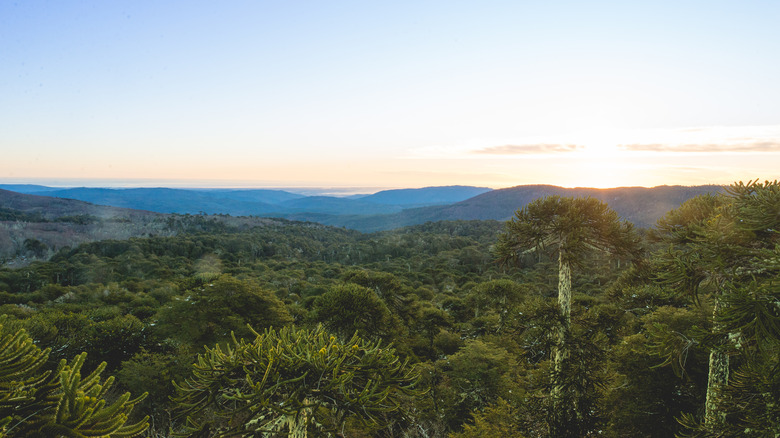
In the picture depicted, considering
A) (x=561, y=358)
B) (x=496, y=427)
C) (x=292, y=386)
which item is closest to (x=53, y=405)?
(x=292, y=386)

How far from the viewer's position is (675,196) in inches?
7156

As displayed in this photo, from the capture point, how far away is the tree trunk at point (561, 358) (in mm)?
8828

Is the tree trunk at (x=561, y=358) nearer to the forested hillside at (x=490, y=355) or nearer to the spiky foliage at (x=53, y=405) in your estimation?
the forested hillside at (x=490, y=355)

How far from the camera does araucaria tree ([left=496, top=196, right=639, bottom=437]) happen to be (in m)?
8.84

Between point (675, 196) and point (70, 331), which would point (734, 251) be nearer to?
point (70, 331)

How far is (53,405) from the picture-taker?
276 cm

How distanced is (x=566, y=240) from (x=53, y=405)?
971 cm

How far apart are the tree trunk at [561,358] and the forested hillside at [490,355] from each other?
1.3 inches

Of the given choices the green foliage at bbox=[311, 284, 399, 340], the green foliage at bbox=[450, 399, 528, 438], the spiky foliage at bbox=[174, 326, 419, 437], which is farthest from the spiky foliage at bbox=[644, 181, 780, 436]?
the green foliage at bbox=[311, 284, 399, 340]

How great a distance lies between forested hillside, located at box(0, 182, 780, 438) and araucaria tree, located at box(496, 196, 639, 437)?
41 mm

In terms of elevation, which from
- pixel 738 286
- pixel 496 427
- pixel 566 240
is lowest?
pixel 496 427

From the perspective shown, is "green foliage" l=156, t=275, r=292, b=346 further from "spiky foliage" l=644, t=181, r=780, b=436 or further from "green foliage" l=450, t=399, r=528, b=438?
"spiky foliage" l=644, t=181, r=780, b=436

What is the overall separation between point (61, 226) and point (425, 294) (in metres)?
168

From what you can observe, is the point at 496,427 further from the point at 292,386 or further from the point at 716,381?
the point at 292,386
